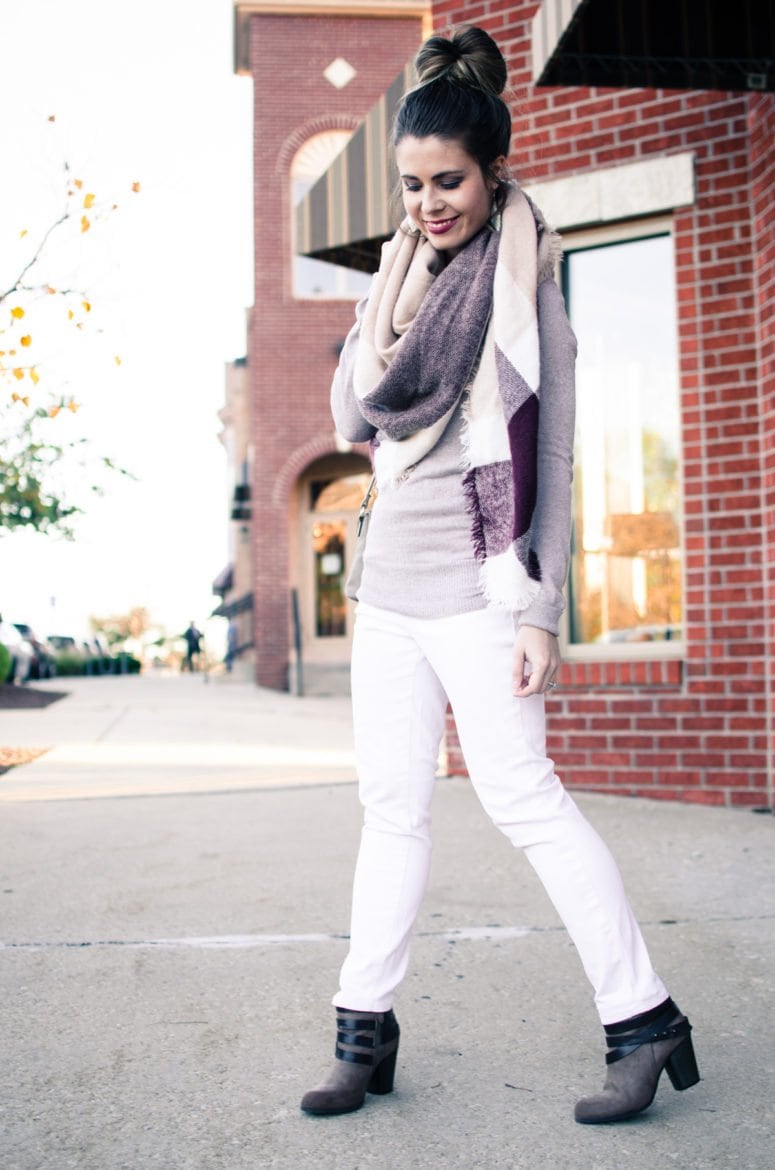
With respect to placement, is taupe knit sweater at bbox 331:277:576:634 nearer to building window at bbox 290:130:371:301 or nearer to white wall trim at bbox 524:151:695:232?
white wall trim at bbox 524:151:695:232

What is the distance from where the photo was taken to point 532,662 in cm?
230

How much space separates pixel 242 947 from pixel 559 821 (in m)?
1.58

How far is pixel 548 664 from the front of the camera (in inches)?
90.7

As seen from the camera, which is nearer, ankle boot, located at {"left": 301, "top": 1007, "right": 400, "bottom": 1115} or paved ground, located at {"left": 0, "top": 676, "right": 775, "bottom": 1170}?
paved ground, located at {"left": 0, "top": 676, "right": 775, "bottom": 1170}

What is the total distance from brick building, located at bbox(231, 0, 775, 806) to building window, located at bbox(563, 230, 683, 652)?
0.4 inches

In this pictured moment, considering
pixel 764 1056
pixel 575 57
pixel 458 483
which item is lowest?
pixel 764 1056

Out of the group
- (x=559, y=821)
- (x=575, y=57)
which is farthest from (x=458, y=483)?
(x=575, y=57)

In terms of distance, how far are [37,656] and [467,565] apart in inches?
950

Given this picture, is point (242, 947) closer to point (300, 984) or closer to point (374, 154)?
point (300, 984)

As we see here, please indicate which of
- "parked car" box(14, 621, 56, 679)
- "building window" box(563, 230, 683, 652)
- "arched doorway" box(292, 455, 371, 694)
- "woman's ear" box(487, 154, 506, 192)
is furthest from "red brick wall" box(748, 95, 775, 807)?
"parked car" box(14, 621, 56, 679)

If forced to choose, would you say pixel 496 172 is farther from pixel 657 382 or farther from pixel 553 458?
pixel 657 382

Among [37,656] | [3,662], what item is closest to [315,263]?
[3,662]

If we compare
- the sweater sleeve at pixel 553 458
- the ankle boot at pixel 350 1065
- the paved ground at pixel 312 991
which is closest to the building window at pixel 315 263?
the paved ground at pixel 312 991

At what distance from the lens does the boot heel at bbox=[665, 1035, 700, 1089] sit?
7.61 feet
